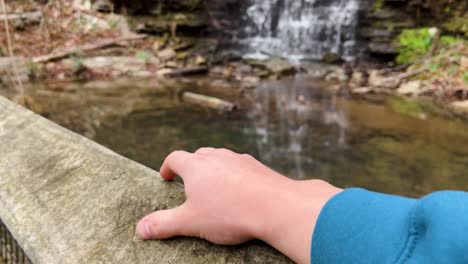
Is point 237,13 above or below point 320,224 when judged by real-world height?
above

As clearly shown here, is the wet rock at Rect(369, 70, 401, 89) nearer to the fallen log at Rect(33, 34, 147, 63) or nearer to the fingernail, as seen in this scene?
the fallen log at Rect(33, 34, 147, 63)

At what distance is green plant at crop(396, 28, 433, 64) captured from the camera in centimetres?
778

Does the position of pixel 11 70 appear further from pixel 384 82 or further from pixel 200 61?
pixel 384 82

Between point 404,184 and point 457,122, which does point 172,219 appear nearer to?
point 404,184

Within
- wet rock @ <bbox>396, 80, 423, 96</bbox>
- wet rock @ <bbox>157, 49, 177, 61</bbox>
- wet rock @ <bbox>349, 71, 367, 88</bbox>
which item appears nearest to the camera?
wet rock @ <bbox>396, 80, 423, 96</bbox>

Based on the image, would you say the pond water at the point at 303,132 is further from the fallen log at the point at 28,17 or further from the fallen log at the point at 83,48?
the fallen log at the point at 28,17

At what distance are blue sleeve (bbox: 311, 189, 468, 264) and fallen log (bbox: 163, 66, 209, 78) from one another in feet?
24.2

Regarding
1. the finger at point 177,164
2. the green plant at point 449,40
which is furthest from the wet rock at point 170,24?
the finger at point 177,164

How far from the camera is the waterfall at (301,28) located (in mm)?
9234

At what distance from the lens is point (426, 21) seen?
27.6ft

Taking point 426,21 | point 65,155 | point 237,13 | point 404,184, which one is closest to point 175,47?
point 237,13

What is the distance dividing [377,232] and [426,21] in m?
9.51

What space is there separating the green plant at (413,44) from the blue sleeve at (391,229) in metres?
8.17

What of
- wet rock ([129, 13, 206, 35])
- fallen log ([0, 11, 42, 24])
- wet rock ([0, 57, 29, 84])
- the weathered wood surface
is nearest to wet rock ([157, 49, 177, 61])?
wet rock ([129, 13, 206, 35])
